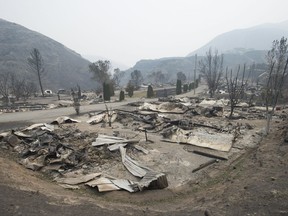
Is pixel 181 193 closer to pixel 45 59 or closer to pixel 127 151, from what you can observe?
pixel 127 151

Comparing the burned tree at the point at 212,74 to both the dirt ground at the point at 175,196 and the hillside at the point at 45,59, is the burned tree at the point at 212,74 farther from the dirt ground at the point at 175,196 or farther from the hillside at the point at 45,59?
the hillside at the point at 45,59

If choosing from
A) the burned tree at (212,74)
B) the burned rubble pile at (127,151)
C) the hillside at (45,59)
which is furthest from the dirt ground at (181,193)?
the hillside at (45,59)

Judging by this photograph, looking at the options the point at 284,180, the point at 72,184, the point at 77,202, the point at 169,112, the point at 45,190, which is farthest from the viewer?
the point at 169,112

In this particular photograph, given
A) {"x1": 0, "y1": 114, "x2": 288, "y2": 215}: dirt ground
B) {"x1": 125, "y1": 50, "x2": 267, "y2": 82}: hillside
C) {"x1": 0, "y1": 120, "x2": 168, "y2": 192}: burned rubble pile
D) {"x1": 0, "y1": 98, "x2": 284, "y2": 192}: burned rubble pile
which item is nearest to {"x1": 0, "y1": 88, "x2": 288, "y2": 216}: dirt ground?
{"x1": 0, "y1": 114, "x2": 288, "y2": 215}: dirt ground

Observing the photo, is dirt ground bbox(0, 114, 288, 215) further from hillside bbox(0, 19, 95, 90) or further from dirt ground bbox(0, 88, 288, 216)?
hillside bbox(0, 19, 95, 90)

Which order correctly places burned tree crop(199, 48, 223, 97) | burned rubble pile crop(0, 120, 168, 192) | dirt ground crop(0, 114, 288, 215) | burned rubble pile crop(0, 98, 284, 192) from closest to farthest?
dirt ground crop(0, 114, 288, 215)
burned rubble pile crop(0, 120, 168, 192)
burned rubble pile crop(0, 98, 284, 192)
burned tree crop(199, 48, 223, 97)

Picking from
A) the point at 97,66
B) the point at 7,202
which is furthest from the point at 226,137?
the point at 97,66

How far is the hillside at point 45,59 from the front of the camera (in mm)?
84875

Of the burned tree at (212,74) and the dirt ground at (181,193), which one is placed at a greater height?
the burned tree at (212,74)

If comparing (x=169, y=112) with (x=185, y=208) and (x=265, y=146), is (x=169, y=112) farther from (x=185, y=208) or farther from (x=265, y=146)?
(x=185, y=208)

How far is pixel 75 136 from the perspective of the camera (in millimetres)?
11961

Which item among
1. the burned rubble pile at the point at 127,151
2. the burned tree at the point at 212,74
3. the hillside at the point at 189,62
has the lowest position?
the burned rubble pile at the point at 127,151

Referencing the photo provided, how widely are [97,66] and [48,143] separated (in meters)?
42.3

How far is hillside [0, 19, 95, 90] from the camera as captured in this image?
84.9 meters
